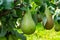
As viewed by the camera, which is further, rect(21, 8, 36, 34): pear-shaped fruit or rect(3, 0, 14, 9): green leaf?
rect(21, 8, 36, 34): pear-shaped fruit

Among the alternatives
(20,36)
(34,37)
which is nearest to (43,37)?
(34,37)

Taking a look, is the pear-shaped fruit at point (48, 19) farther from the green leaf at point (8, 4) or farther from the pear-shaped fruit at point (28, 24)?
the green leaf at point (8, 4)

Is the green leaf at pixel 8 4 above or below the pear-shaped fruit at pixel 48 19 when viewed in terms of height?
above

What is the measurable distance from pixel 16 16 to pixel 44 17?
16cm

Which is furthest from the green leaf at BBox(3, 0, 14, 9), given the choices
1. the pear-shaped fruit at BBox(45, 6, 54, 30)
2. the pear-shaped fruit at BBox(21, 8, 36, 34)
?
the pear-shaped fruit at BBox(45, 6, 54, 30)

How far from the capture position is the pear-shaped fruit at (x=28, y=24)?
3.87 ft

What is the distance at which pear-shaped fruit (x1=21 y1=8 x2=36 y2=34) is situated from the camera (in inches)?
46.5

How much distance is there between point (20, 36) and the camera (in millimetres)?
1374

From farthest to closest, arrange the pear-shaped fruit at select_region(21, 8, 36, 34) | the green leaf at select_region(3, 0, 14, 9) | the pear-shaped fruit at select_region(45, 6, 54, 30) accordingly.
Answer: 1. the pear-shaped fruit at select_region(45, 6, 54, 30)
2. the pear-shaped fruit at select_region(21, 8, 36, 34)
3. the green leaf at select_region(3, 0, 14, 9)

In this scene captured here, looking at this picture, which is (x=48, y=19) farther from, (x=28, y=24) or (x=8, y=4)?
(x=8, y=4)

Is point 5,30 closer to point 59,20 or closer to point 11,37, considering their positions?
point 11,37

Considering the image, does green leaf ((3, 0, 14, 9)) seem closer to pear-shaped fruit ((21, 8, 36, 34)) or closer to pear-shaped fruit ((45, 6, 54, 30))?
pear-shaped fruit ((21, 8, 36, 34))

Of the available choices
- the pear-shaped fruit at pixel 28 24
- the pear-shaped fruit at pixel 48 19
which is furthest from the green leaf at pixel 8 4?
the pear-shaped fruit at pixel 48 19

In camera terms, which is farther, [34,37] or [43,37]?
[43,37]
